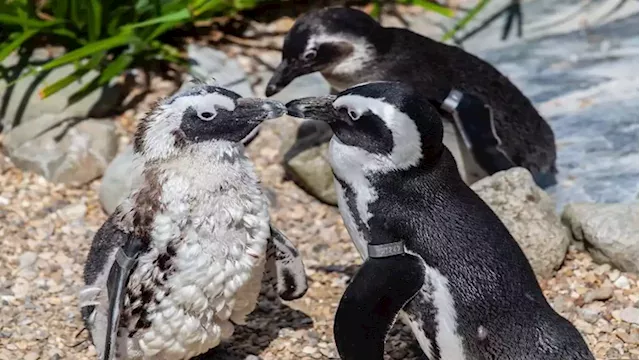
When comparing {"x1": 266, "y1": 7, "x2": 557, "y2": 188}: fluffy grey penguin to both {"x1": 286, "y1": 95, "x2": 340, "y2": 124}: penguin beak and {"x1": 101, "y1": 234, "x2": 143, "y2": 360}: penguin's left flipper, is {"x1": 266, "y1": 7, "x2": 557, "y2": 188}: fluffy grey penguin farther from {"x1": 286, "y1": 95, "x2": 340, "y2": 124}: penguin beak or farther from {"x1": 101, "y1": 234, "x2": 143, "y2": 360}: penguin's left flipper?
{"x1": 101, "y1": 234, "x2": 143, "y2": 360}: penguin's left flipper

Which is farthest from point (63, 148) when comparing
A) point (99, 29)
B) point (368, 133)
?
point (368, 133)

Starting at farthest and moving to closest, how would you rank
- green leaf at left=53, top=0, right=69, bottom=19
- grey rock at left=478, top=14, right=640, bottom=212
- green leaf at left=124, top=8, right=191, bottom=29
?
green leaf at left=53, top=0, right=69, bottom=19
green leaf at left=124, top=8, right=191, bottom=29
grey rock at left=478, top=14, right=640, bottom=212

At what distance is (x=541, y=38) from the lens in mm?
3760

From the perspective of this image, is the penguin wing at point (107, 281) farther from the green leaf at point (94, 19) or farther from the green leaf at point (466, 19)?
the green leaf at point (466, 19)

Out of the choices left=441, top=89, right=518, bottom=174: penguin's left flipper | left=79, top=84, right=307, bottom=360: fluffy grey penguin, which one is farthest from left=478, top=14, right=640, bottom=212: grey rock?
left=79, top=84, right=307, bottom=360: fluffy grey penguin

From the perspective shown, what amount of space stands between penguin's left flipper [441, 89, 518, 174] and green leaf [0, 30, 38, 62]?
4.32ft

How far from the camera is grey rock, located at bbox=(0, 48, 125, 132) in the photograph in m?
3.29

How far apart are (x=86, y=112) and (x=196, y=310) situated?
1.38 m

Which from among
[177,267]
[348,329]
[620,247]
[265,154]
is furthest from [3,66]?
[620,247]

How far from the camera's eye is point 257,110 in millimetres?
2168

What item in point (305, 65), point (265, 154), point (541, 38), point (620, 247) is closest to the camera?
point (620, 247)

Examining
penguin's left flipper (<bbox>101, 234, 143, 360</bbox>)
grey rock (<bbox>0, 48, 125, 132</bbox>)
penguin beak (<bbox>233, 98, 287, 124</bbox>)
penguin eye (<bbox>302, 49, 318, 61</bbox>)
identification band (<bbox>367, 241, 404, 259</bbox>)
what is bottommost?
grey rock (<bbox>0, 48, 125, 132</bbox>)

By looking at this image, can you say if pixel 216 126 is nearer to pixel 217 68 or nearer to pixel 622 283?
pixel 622 283

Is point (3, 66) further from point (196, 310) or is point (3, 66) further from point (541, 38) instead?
point (541, 38)
